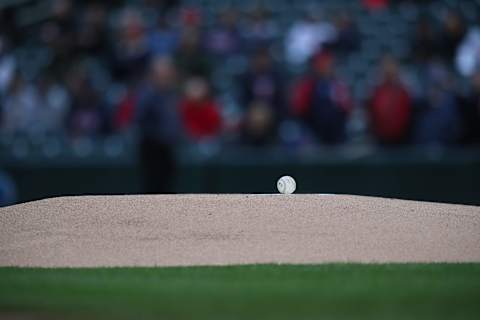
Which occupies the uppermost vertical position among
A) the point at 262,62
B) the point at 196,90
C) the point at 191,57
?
the point at 191,57

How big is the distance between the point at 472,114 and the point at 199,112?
3304mm

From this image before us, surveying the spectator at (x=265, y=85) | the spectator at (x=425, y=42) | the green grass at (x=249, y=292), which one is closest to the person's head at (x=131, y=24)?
the spectator at (x=265, y=85)

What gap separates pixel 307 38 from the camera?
52.4 ft

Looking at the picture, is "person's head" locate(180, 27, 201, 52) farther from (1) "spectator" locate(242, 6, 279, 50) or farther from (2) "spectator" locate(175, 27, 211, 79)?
(1) "spectator" locate(242, 6, 279, 50)

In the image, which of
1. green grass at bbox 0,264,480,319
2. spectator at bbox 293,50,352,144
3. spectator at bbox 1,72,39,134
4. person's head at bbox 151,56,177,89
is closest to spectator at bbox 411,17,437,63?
spectator at bbox 293,50,352,144

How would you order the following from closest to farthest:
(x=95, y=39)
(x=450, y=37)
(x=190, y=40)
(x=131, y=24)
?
(x=190, y=40)
(x=450, y=37)
(x=131, y=24)
(x=95, y=39)

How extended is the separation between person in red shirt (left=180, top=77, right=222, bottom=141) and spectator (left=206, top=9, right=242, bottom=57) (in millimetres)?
1160

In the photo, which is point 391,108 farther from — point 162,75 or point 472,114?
point 162,75

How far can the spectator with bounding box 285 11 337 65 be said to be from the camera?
15859mm

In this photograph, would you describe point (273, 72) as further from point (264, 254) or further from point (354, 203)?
point (264, 254)

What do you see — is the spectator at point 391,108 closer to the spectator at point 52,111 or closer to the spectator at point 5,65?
the spectator at point 52,111

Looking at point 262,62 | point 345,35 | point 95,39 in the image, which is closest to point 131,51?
point 95,39

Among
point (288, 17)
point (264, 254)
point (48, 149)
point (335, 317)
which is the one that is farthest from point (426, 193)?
point (335, 317)

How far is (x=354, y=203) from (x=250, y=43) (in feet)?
20.3
